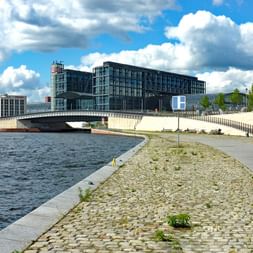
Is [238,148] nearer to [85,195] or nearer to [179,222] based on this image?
[85,195]

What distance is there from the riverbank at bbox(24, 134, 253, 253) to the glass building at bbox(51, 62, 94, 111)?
159m

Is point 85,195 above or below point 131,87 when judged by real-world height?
below

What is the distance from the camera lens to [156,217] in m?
9.17

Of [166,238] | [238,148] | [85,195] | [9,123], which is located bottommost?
[9,123]

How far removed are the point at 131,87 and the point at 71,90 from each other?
85.4ft

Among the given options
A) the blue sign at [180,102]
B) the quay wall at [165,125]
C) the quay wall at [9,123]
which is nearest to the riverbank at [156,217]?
the blue sign at [180,102]

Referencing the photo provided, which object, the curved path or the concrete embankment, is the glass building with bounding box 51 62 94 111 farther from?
the concrete embankment

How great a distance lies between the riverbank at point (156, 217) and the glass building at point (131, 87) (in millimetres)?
148050

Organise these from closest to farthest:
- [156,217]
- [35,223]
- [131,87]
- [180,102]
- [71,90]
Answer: [35,223] < [156,217] < [180,102] < [131,87] < [71,90]

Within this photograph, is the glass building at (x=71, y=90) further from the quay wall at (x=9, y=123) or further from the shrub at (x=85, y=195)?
the shrub at (x=85, y=195)

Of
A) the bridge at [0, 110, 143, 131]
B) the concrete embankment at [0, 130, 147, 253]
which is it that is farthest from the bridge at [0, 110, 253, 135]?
the concrete embankment at [0, 130, 147, 253]

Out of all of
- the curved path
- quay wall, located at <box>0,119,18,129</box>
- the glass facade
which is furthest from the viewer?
the glass facade

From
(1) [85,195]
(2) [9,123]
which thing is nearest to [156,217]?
(1) [85,195]

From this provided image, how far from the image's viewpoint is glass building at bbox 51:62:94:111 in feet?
573
